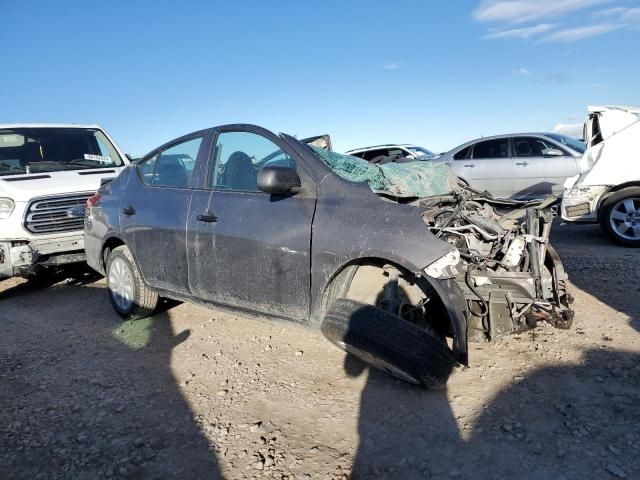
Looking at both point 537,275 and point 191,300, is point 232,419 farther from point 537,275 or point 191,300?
point 537,275

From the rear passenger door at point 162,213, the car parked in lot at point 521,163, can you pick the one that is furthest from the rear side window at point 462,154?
the rear passenger door at point 162,213

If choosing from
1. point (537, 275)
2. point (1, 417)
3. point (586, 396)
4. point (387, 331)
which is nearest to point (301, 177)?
point (387, 331)

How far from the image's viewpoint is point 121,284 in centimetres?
454

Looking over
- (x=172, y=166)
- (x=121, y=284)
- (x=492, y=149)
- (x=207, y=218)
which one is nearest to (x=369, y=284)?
(x=207, y=218)

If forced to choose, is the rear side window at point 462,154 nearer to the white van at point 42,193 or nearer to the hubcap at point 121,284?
the white van at point 42,193

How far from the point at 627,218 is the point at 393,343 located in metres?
5.00

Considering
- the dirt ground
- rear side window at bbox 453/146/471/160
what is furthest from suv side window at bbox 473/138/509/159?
A: the dirt ground

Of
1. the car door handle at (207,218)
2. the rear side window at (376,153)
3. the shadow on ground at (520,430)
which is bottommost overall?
the shadow on ground at (520,430)

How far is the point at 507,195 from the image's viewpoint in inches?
360

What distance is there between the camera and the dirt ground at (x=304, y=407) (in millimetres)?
2330

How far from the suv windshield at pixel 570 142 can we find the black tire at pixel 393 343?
7450 millimetres

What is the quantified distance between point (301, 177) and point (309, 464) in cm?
179

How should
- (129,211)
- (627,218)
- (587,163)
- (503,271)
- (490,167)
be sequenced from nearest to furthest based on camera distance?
(503,271) → (129,211) → (627,218) → (587,163) → (490,167)

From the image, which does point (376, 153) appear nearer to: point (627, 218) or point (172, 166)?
point (627, 218)
